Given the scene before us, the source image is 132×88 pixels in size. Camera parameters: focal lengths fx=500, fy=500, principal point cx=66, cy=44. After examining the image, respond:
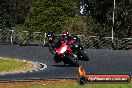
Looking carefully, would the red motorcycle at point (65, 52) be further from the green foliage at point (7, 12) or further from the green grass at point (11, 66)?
the green foliage at point (7, 12)

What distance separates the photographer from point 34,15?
5297 centimetres

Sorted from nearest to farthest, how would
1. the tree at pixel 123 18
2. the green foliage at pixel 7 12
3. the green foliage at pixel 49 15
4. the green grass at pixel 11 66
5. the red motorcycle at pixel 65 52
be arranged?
the green grass at pixel 11 66
the red motorcycle at pixel 65 52
the tree at pixel 123 18
the green foliage at pixel 7 12
the green foliage at pixel 49 15

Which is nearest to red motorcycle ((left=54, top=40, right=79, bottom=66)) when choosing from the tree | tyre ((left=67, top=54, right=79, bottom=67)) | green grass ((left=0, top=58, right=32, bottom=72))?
tyre ((left=67, top=54, right=79, bottom=67))

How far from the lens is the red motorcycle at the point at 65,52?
2347cm

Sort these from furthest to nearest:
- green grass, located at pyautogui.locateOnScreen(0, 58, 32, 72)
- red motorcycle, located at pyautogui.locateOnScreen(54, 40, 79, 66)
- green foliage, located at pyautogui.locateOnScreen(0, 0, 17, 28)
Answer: green foliage, located at pyautogui.locateOnScreen(0, 0, 17, 28), red motorcycle, located at pyautogui.locateOnScreen(54, 40, 79, 66), green grass, located at pyautogui.locateOnScreen(0, 58, 32, 72)

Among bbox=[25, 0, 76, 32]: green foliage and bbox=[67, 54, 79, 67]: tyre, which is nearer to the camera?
bbox=[67, 54, 79, 67]: tyre

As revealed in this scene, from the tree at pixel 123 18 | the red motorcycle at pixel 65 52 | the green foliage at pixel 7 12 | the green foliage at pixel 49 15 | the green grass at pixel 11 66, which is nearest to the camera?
the green grass at pixel 11 66

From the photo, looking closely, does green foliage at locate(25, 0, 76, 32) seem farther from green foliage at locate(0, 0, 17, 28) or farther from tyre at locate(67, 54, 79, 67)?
tyre at locate(67, 54, 79, 67)

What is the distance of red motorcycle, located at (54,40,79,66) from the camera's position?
924 inches

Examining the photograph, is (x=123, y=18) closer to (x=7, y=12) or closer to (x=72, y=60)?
(x=7, y=12)

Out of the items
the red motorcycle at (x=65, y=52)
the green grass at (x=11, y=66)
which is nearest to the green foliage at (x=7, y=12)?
the green grass at (x=11, y=66)

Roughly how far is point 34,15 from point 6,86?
37.4m

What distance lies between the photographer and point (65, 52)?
76.7 ft

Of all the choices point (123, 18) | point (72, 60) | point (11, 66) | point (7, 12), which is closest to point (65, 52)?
point (72, 60)
